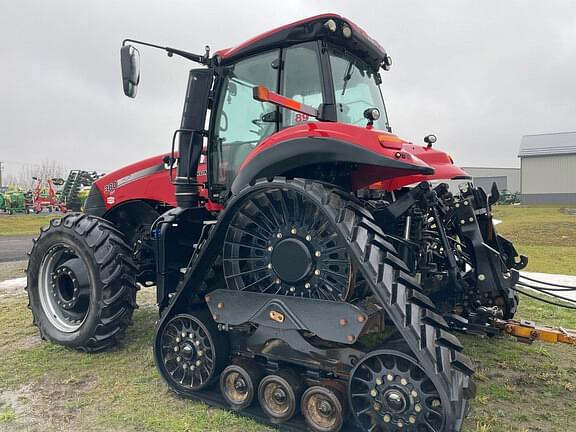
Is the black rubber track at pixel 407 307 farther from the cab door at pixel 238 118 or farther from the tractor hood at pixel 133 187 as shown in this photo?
the tractor hood at pixel 133 187

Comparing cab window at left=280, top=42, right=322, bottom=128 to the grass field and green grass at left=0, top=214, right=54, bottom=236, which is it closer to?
the grass field

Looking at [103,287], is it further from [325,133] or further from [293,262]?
[325,133]

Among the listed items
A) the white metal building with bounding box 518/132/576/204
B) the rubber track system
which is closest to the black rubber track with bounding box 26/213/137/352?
the rubber track system

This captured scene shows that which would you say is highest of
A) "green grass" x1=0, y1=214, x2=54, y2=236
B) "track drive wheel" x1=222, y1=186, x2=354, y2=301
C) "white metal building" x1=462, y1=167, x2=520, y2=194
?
"white metal building" x1=462, y1=167, x2=520, y2=194

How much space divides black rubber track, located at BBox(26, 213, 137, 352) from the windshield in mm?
2628

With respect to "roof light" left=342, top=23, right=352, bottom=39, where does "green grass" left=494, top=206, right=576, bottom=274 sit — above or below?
below

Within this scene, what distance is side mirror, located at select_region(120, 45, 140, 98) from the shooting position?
4.08 meters

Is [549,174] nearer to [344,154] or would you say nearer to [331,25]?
[331,25]

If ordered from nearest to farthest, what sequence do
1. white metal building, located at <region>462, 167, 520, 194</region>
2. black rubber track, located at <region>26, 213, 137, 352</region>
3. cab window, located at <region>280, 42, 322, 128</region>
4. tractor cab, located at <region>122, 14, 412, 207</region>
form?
tractor cab, located at <region>122, 14, 412, 207</region> → cab window, located at <region>280, 42, 322, 128</region> → black rubber track, located at <region>26, 213, 137, 352</region> → white metal building, located at <region>462, 167, 520, 194</region>

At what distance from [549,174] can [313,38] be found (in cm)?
4977

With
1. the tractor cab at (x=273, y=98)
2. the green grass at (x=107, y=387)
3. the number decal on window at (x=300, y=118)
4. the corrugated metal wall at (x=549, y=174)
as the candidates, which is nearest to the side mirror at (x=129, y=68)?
the tractor cab at (x=273, y=98)

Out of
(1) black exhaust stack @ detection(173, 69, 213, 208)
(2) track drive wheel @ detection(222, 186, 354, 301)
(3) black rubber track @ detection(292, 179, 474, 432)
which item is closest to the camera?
(3) black rubber track @ detection(292, 179, 474, 432)

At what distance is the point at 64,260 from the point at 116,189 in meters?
1.08

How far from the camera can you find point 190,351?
3619 millimetres
